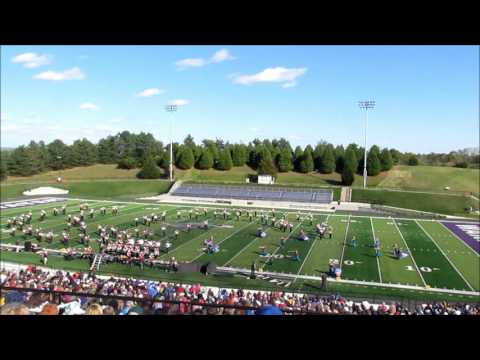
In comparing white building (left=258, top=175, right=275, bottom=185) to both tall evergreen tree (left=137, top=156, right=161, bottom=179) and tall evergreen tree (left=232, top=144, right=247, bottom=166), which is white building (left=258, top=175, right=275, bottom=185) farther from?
tall evergreen tree (left=137, top=156, right=161, bottom=179)

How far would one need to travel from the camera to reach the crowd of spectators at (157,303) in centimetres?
390

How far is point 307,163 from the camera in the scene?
51.5 m

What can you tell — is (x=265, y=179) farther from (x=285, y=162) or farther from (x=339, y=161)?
(x=339, y=161)

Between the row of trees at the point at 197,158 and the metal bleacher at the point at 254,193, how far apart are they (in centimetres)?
679

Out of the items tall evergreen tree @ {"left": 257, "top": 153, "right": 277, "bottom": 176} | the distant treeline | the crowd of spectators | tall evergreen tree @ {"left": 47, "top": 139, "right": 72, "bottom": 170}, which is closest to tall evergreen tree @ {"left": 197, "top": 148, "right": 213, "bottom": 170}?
the distant treeline

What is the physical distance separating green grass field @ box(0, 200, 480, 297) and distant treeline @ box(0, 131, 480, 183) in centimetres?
2001

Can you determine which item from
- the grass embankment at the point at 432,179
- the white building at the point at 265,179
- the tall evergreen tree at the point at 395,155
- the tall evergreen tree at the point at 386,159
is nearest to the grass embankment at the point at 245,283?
the white building at the point at 265,179

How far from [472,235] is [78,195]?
32.2m

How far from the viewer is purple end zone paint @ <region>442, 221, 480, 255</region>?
72.7ft

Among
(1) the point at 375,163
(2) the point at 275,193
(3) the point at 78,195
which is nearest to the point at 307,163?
(1) the point at 375,163

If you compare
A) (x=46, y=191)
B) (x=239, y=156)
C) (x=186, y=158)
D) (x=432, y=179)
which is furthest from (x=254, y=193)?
(x=432, y=179)

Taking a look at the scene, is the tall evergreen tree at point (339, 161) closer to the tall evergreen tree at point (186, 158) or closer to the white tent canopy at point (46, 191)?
the tall evergreen tree at point (186, 158)
